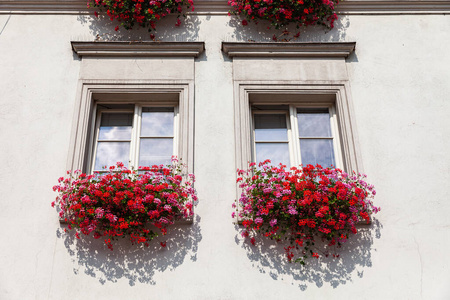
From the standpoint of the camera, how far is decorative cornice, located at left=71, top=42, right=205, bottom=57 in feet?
20.3

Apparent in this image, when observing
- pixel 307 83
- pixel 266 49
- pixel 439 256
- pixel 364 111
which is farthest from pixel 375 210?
pixel 266 49

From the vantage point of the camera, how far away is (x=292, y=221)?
502 centimetres

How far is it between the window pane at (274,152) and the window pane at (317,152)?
20 centimetres

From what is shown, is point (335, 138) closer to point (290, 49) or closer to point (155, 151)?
point (290, 49)

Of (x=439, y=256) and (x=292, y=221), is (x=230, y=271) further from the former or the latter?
(x=439, y=256)

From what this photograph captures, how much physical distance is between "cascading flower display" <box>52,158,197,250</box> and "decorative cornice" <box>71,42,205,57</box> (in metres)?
1.73

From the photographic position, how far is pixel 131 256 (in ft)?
16.5

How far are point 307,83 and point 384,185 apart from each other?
1549mm

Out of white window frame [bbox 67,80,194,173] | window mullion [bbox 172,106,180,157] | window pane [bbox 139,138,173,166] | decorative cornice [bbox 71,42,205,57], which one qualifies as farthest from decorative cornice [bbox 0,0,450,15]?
window pane [bbox 139,138,173,166]

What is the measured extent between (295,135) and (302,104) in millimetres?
486

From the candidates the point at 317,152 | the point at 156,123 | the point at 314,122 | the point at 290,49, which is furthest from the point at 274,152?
the point at 156,123

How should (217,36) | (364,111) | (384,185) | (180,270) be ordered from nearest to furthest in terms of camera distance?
(180,270) → (384,185) → (364,111) → (217,36)

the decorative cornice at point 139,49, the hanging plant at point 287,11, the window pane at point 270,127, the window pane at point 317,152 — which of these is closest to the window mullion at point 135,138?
the decorative cornice at point 139,49

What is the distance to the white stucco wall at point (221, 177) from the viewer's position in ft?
16.1
